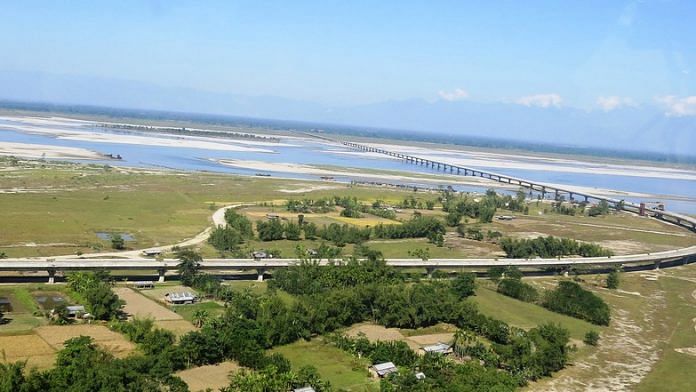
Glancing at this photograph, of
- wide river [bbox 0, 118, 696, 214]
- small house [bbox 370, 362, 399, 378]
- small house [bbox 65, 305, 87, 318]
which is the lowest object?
wide river [bbox 0, 118, 696, 214]

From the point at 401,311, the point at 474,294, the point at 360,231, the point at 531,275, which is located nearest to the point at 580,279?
the point at 531,275

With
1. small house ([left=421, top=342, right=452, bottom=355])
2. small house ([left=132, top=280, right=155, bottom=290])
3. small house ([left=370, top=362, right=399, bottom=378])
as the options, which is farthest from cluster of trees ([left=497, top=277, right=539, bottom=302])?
small house ([left=132, top=280, right=155, bottom=290])

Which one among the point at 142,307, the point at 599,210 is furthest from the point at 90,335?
the point at 599,210

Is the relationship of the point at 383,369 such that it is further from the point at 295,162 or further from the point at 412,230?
the point at 295,162

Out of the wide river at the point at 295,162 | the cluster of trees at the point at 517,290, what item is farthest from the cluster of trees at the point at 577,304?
the wide river at the point at 295,162

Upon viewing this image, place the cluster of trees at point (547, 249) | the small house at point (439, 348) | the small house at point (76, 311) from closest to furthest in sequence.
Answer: the small house at point (439, 348), the small house at point (76, 311), the cluster of trees at point (547, 249)

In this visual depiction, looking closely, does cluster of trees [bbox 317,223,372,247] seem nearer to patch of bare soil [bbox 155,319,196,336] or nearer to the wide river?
patch of bare soil [bbox 155,319,196,336]

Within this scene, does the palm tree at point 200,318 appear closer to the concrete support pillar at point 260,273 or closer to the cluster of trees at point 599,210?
the concrete support pillar at point 260,273
